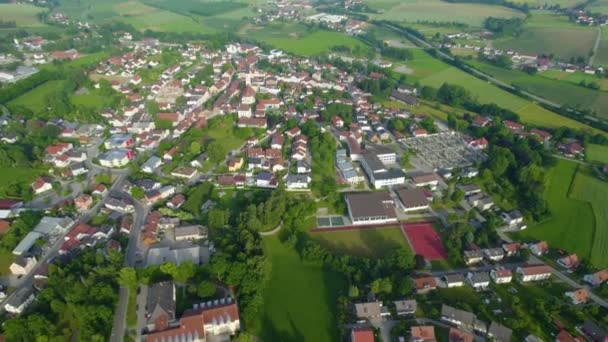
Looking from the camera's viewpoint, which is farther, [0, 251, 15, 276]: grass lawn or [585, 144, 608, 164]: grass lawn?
[585, 144, 608, 164]: grass lawn

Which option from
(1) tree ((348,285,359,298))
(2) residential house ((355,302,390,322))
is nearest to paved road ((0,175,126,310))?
(1) tree ((348,285,359,298))

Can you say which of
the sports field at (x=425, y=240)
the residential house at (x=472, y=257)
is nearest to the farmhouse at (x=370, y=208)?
the sports field at (x=425, y=240)

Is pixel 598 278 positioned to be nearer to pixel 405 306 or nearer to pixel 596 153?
pixel 405 306

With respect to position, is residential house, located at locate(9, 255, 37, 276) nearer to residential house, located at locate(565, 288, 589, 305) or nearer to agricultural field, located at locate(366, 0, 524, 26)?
residential house, located at locate(565, 288, 589, 305)

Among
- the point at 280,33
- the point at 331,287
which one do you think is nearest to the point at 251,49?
the point at 280,33

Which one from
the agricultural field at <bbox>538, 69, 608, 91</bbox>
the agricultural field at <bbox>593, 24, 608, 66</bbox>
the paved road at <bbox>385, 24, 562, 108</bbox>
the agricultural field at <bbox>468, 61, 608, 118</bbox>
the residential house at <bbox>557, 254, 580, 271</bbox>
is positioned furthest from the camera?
the agricultural field at <bbox>593, 24, 608, 66</bbox>

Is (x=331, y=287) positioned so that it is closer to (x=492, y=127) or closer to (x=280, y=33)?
(x=492, y=127)
